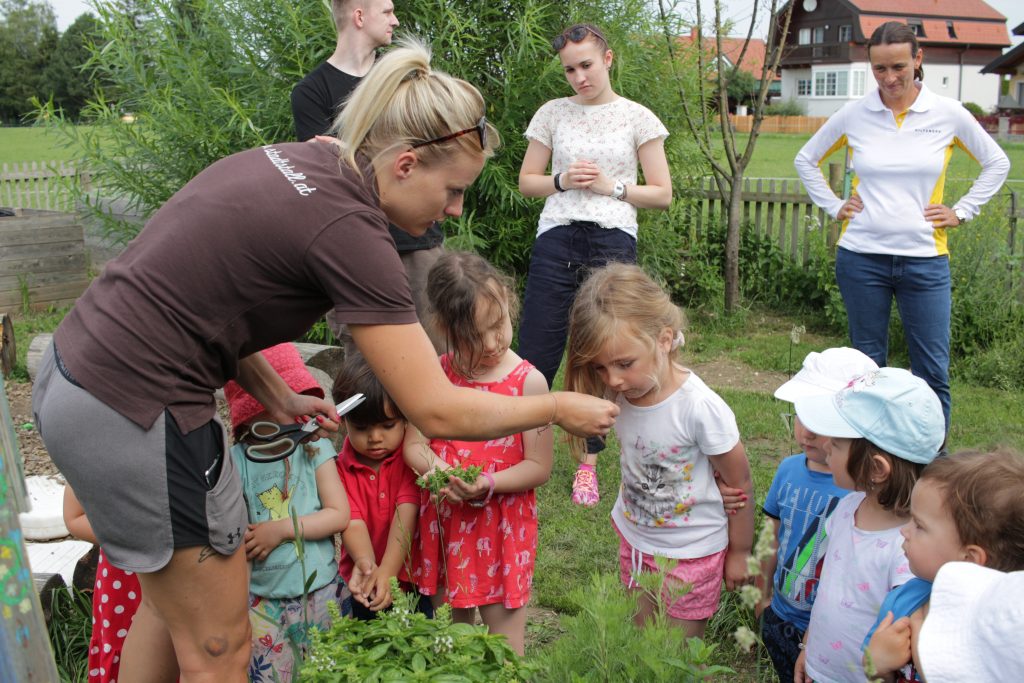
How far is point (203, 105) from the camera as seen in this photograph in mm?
6613

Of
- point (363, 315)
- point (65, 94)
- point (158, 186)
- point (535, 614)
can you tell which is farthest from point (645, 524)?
point (65, 94)

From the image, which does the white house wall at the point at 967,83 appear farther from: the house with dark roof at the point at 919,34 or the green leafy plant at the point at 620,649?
the green leafy plant at the point at 620,649

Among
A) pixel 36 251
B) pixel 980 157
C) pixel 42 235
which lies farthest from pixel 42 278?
pixel 980 157

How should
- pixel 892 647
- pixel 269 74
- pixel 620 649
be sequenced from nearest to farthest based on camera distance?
1. pixel 620 649
2. pixel 892 647
3. pixel 269 74

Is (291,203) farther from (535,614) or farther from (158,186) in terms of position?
(158,186)

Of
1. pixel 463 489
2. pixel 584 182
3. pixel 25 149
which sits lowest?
pixel 25 149

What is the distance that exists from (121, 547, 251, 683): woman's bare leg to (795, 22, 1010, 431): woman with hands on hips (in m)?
3.34

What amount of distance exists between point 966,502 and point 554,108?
3399mm

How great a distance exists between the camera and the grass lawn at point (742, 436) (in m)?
3.65

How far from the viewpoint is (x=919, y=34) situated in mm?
67812

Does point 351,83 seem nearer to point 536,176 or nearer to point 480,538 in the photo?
point 536,176

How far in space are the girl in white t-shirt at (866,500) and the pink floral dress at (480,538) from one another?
2.88ft

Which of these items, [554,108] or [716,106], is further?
[716,106]

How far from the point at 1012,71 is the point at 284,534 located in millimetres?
64580
